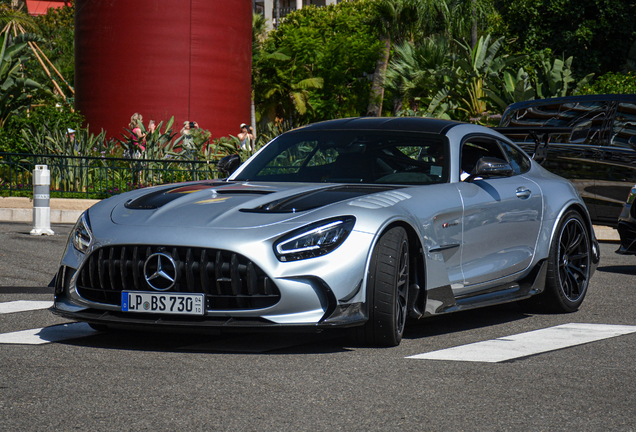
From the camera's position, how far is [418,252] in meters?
5.30

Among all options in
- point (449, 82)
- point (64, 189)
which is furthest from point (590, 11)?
point (64, 189)

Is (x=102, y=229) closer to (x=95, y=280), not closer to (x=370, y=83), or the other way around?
(x=95, y=280)

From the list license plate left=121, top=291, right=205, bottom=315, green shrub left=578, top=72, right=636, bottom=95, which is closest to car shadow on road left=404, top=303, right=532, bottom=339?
license plate left=121, top=291, right=205, bottom=315

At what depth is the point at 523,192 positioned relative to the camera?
6.46 metres

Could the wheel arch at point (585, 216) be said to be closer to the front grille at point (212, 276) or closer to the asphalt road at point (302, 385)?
the asphalt road at point (302, 385)

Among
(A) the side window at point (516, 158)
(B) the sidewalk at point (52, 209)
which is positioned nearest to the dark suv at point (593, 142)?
(A) the side window at point (516, 158)

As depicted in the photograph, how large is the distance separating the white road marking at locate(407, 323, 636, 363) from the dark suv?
561 cm

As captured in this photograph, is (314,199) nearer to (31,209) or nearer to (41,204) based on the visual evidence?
(41,204)

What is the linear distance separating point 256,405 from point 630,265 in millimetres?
7447

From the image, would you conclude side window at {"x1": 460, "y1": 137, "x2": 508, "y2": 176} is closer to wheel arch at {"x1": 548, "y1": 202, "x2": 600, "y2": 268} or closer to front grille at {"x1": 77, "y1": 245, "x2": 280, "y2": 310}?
wheel arch at {"x1": 548, "y1": 202, "x2": 600, "y2": 268}

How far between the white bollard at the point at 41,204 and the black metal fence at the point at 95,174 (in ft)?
12.7

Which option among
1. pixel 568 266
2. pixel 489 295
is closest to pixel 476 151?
pixel 568 266

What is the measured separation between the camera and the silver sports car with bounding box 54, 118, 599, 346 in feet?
15.4

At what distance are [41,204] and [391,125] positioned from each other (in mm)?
7934
